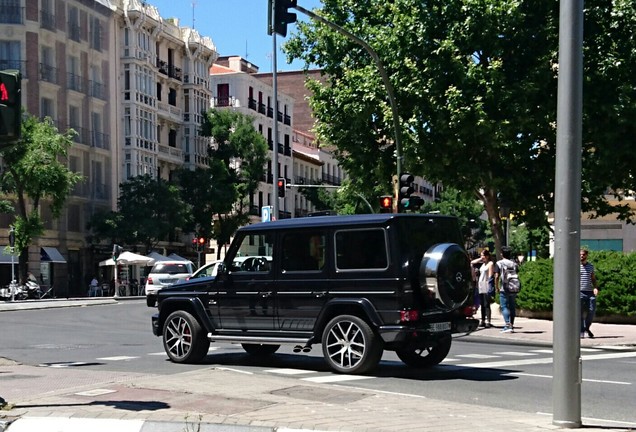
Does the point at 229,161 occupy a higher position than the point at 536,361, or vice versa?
the point at 229,161

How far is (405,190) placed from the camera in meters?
23.9

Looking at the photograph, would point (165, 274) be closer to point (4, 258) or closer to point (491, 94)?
point (4, 258)

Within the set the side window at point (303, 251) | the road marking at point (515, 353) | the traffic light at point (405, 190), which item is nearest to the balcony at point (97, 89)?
the traffic light at point (405, 190)

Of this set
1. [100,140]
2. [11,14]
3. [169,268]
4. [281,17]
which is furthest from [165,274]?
[100,140]

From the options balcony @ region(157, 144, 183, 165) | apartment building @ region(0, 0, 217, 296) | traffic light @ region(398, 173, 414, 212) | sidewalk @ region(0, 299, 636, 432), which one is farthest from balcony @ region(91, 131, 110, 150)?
sidewalk @ region(0, 299, 636, 432)

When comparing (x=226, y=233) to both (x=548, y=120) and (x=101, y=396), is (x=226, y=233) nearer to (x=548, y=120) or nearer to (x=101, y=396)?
(x=548, y=120)

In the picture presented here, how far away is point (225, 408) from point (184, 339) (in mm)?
5084

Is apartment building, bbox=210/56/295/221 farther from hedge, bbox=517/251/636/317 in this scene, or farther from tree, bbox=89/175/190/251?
hedge, bbox=517/251/636/317

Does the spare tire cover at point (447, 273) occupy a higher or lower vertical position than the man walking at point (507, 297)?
higher

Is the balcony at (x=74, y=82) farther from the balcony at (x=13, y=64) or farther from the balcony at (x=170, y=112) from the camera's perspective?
the balcony at (x=170, y=112)

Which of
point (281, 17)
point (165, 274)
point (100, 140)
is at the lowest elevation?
point (165, 274)

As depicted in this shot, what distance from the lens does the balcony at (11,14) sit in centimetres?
5844

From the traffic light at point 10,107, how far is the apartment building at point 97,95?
1951 inches

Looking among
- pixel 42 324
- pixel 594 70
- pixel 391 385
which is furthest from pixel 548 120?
pixel 391 385
